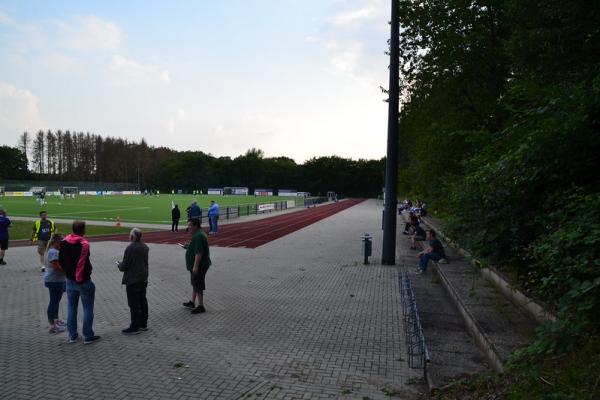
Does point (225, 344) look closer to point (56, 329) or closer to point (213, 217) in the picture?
point (56, 329)

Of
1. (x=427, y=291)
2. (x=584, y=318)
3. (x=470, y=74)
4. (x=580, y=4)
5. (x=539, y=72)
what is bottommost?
(x=427, y=291)

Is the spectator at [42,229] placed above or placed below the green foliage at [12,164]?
below

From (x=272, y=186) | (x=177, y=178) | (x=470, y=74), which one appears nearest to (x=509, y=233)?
(x=470, y=74)

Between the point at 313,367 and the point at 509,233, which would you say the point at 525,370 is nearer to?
the point at 313,367

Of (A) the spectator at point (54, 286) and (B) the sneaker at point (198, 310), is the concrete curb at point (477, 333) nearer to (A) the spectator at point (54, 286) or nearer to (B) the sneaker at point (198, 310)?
(B) the sneaker at point (198, 310)

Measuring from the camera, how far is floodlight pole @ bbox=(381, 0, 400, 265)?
13625 millimetres

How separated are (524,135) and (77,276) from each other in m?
7.17

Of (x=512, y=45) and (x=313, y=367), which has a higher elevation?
(x=512, y=45)

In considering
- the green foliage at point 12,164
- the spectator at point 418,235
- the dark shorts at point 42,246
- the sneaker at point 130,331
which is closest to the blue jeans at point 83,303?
the sneaker at point 130,331

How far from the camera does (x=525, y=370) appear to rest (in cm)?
397

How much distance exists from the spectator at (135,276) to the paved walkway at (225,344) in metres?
0.25

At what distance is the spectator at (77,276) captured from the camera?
20.9 ft

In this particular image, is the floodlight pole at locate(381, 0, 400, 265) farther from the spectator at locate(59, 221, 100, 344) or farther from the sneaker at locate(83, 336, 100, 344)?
the spectator at locate(59, 221, 100, 344)

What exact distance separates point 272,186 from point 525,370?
389 feet
